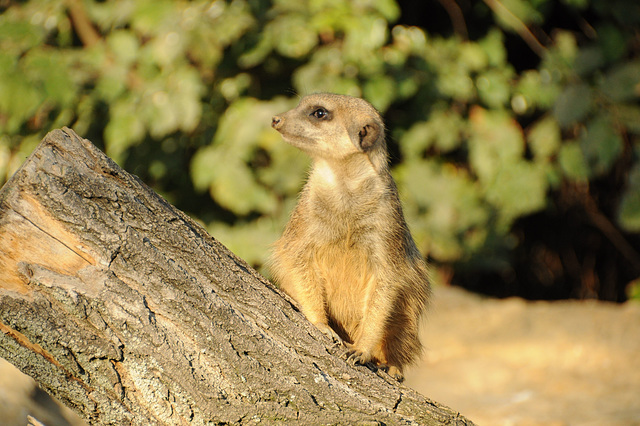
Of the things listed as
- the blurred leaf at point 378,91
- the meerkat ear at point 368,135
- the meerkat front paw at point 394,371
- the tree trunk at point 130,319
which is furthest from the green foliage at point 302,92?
the tree trunk at point 130,319

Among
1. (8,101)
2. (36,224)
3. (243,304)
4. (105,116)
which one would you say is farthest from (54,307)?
(105,116)

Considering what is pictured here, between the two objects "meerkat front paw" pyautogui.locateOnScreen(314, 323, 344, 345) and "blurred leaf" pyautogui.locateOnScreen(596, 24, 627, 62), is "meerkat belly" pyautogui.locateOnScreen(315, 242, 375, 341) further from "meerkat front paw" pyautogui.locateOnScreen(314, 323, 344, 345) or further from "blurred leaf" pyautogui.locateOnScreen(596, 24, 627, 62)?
"blurred leaf" pyautogui.locateOnScreen(596, 24, 627, 62)

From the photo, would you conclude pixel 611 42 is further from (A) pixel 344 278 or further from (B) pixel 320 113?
(A) pixel 344 278

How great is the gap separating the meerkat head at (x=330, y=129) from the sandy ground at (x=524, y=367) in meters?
1.69

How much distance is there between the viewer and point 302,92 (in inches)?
178

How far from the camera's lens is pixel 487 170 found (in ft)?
17.7

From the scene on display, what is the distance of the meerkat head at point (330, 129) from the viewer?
114 inches

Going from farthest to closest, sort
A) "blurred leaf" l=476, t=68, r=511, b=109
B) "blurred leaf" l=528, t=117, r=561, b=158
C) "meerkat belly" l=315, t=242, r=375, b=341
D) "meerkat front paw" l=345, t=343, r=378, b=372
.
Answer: "blurred leaf" l=528, t=117, r=561, b=158
"blurred leaf" l=476, t=68, r=511, b=109
"meerkat belly" l=315, t=242, r=375, b=341
"meerkat front paw" l=345, t=343, r=378, b=372

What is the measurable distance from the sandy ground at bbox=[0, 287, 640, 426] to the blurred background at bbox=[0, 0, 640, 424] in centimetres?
2

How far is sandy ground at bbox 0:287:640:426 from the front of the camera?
154 inches

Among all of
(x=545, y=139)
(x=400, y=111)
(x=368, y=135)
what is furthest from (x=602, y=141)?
(x=368, y=135)

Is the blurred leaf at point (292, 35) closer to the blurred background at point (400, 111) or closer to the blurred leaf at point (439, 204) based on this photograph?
the blurred background at point (400, 111)

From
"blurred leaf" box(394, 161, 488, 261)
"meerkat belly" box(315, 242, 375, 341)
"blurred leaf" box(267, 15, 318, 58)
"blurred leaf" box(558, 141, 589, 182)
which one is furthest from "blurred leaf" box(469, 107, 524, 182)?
"meerkat belly" box(315, 242, 375, 341)

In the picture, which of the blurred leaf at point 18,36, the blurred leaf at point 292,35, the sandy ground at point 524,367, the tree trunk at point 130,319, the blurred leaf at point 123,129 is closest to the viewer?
the tree trunk at point 130,319
